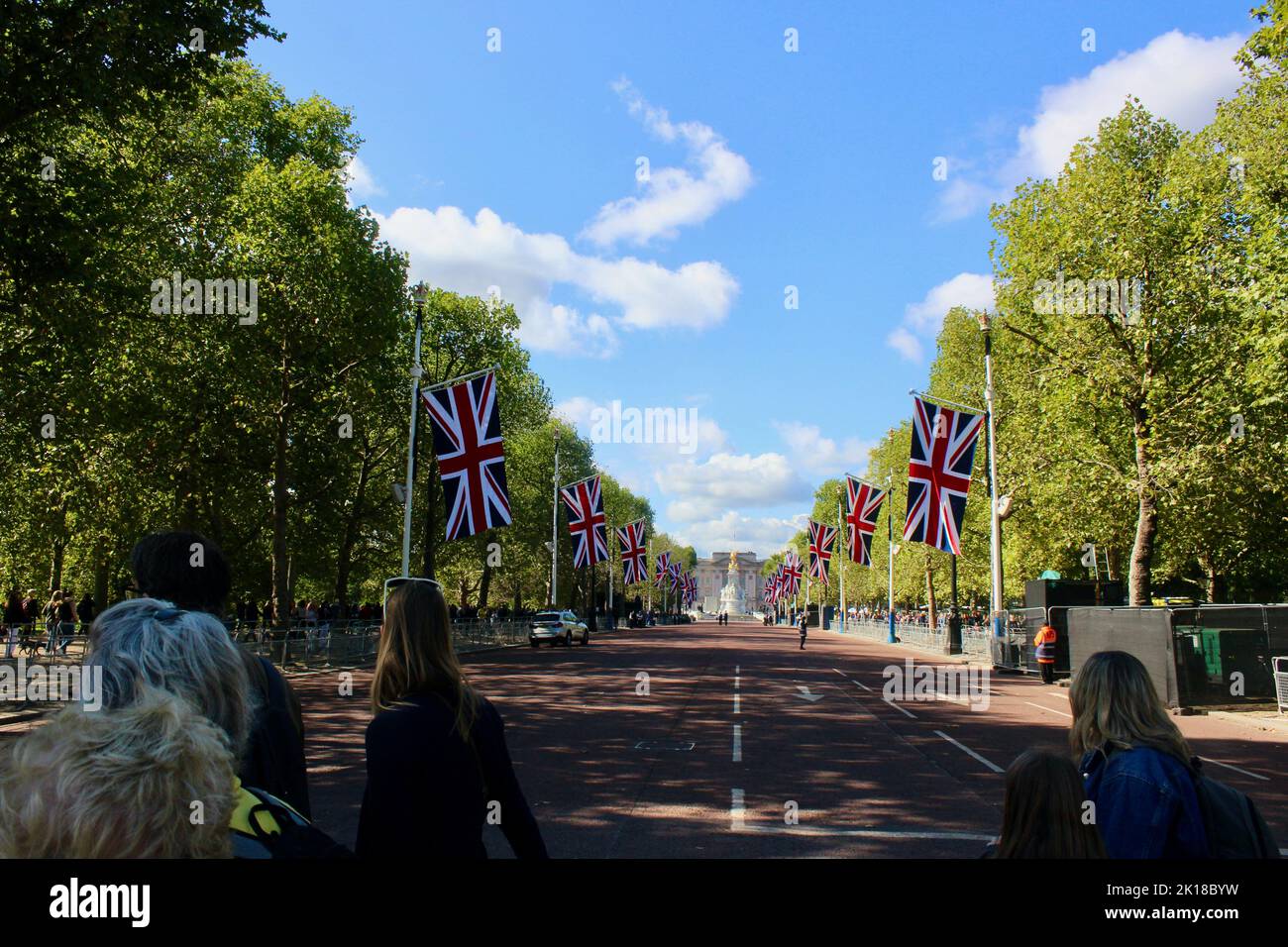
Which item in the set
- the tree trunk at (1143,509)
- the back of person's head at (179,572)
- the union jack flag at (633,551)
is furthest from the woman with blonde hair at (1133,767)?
the union jack flag at (633,551)

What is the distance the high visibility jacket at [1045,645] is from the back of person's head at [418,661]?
82.7ft

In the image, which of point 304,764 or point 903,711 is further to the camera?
point 903,711

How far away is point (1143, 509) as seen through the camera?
2781 centimetres

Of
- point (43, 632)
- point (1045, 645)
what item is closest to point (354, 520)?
point (43, 632)

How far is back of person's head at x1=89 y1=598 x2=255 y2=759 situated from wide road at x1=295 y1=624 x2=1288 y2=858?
207 inches

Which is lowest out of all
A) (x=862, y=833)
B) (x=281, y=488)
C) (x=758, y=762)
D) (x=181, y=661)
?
(x=758, y=762)

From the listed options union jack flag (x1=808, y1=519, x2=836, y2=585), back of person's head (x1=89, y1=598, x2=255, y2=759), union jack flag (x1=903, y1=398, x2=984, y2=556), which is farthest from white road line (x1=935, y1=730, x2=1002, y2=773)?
union jack flag (x1=808, y1=519, x2=836, y2=585)

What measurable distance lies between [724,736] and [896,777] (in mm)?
3830

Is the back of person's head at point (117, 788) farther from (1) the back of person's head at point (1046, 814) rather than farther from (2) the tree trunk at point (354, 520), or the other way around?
(2) the tree trunk at point (354, 520)

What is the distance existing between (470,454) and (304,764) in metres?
18.9

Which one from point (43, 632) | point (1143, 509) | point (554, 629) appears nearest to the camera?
point (43, 632)

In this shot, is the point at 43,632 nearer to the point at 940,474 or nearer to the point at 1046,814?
the point at 940,474
